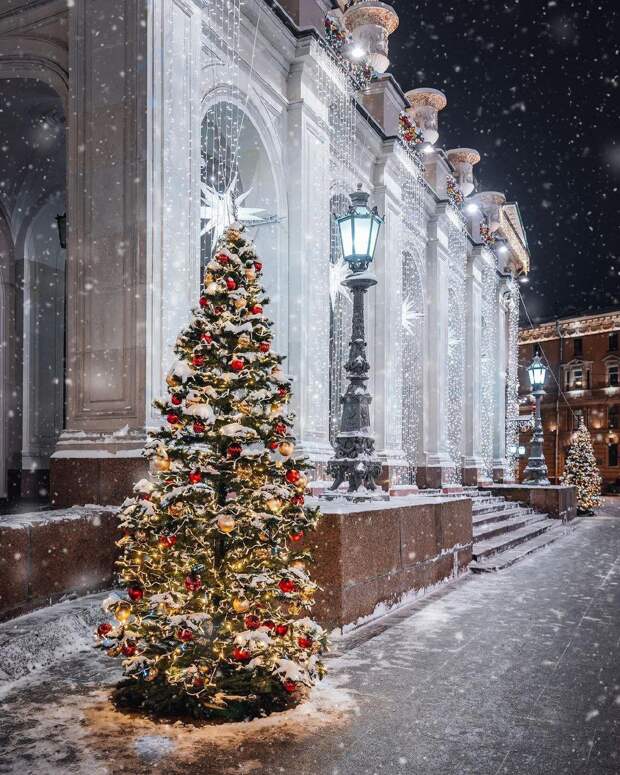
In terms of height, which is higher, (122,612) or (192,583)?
(192,583)

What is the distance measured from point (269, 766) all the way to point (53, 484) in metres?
5.65

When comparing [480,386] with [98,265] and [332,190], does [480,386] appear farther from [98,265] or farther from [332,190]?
[98,265]

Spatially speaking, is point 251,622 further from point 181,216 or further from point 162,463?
point 181,216

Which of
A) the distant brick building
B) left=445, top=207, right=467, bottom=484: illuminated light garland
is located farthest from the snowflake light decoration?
the distant brick building

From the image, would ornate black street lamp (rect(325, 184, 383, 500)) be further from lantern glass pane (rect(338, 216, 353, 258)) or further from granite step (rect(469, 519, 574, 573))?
granite step (rect(469, 519, 574, 573))

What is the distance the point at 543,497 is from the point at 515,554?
33.7 ft

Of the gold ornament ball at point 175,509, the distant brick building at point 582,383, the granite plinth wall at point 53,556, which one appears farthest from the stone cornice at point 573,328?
the gold ornament ball at point 175,509

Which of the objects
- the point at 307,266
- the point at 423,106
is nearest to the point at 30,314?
the point at 307,266

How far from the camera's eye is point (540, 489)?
909 inches

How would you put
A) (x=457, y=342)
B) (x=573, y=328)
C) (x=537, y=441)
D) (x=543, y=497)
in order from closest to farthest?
1. (x=543, y=497)
2. (x=537, y=441)
3. (x=457, y=342)
4. (x=573, y=328)

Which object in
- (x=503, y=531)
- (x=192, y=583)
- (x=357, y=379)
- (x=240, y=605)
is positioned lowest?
(x=503, y=531)

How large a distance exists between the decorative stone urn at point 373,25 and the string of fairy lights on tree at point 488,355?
437 inches

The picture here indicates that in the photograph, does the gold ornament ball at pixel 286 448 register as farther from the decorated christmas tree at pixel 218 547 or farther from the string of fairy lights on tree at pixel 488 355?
the string of fairy lights on tree at pixel 488 355

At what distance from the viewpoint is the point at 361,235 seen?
892cm
